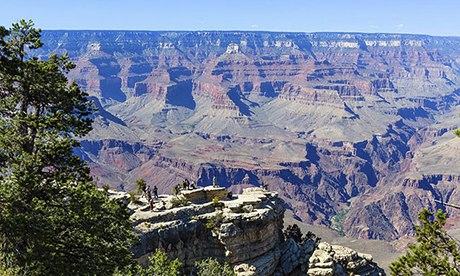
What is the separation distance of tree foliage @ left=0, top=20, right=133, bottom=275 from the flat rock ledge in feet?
70.6

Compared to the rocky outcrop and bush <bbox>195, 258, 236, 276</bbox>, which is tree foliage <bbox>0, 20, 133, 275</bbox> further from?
the rocky outcrop

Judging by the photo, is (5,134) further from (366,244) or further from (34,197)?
(366,244)

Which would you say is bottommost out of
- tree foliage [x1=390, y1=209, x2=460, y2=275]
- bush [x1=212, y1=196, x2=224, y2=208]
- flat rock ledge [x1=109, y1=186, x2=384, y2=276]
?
flat rock ledge [x1=109, y1=186, x2=384, y2=276]

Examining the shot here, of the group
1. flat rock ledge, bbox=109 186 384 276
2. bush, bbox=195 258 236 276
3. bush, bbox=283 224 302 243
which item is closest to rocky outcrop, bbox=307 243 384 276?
flat rock ledge, bbox=109 186 384 276

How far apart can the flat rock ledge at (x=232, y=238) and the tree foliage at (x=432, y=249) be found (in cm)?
2669

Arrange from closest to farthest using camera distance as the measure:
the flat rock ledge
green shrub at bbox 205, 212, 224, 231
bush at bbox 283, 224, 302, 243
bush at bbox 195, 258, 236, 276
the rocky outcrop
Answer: bush at bbox 195, 258, 236, 276
the flat rock ledge
green shrub at bbox 205, 212, 224, 231
the rocky outcrop
bush at bbox 283, 224, 302, 243

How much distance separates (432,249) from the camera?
2366cm

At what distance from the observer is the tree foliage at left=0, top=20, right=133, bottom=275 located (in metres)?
22.7

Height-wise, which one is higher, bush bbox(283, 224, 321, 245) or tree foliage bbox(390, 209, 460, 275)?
tree foliage bbox(390, 209, 460, 275)

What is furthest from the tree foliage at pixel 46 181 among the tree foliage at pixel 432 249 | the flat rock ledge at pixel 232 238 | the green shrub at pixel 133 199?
the green shrub at pixel 133 199

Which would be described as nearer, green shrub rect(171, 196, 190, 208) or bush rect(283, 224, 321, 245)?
green shrub rect(171, 196, 190, 208)

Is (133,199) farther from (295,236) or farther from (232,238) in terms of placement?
(295,236)

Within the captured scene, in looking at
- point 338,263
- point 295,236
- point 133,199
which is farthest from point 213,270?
point 295,236

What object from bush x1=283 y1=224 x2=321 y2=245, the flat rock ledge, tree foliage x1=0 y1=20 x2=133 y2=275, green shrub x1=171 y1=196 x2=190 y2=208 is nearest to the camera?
tree foliage x1=0 y1=20 x2=133 y2=275
